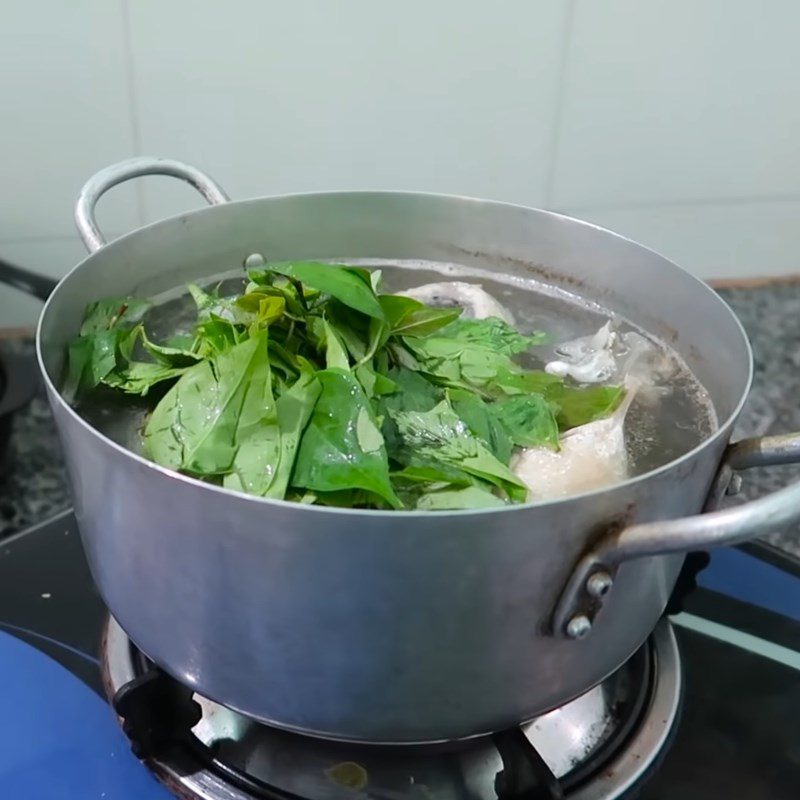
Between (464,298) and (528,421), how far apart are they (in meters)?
0.17

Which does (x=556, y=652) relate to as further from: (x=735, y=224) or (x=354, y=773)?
(x=735, y=224)

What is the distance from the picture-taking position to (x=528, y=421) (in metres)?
0.57

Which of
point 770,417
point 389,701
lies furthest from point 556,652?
point 770,417

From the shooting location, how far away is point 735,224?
1110 millimetres

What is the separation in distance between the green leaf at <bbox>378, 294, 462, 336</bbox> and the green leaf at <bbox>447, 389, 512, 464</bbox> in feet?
0.17

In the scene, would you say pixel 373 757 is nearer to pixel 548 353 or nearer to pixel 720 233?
pixel 548 353

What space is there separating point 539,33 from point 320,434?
60 centimetres

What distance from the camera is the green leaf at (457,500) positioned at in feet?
1.59

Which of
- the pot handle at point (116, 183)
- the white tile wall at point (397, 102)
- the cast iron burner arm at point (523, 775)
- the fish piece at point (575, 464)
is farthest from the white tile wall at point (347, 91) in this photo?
the cast iron burner arm at point (523, 775)

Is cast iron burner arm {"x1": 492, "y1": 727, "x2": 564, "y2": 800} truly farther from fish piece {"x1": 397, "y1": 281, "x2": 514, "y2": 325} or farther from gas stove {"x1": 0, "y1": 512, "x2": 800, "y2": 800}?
fish piece {"x1": 397, "y1": 281, "x2": 514, "y2": 325}

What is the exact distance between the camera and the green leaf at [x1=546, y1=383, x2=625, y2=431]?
600 millimetres

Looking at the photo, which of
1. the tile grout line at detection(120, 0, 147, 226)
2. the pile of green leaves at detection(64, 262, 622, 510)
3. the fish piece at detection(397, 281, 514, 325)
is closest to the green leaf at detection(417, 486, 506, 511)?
the pile of green leaves at detection(64, 262, 622, 510)

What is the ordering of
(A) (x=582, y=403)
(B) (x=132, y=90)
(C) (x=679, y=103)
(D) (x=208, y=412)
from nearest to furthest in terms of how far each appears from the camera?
(D) (x=208, y=412)
(A) (x=582, y=403)
(B) (x=132, y=90)
(C) (x=679, y=103)

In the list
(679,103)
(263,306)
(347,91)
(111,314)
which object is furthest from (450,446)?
(679,103)
